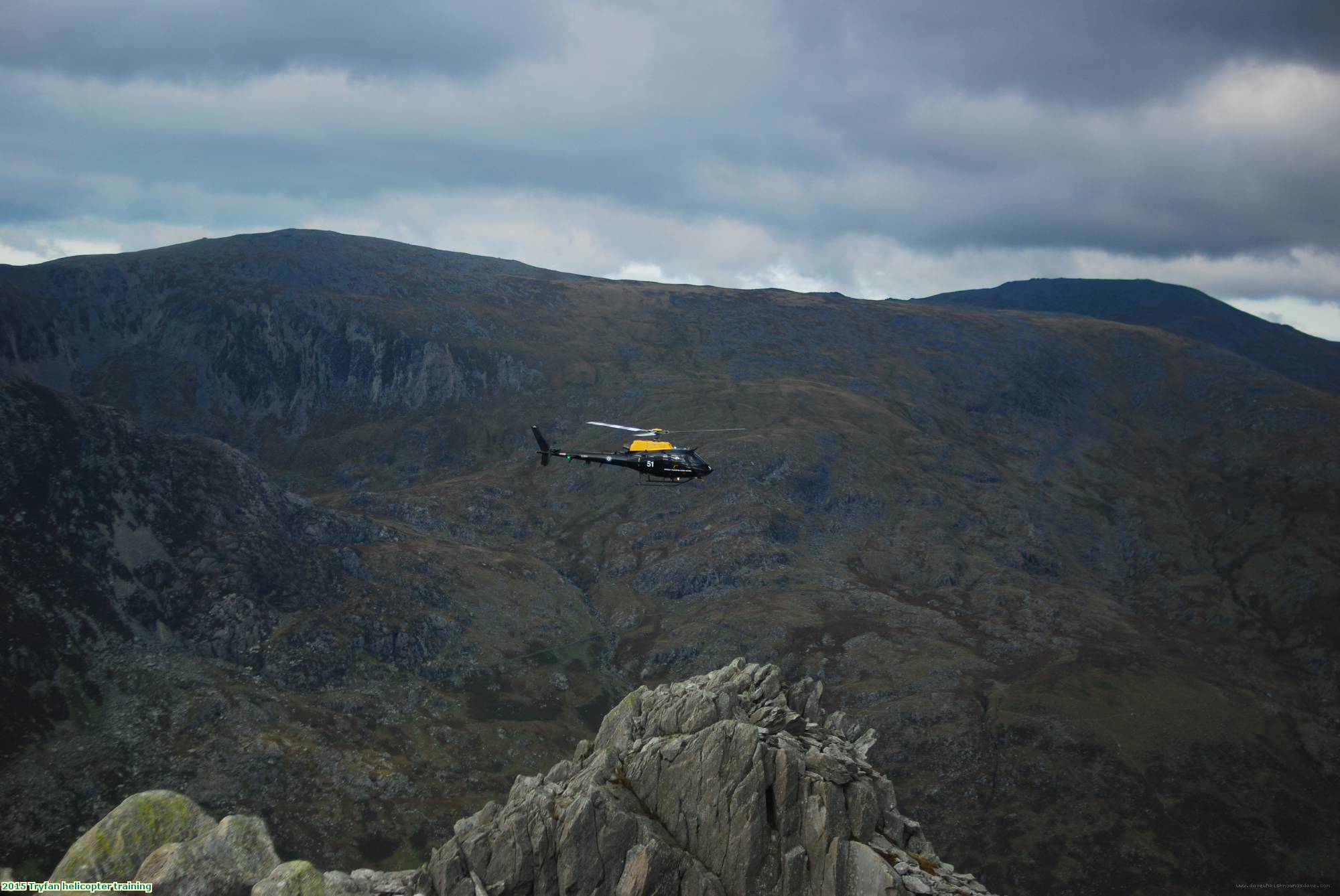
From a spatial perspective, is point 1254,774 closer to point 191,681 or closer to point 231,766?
point 231,766

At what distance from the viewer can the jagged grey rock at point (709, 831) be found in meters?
47.5

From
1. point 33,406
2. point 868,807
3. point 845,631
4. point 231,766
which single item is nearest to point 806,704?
point 868,807

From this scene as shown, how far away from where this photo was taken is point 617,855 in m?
49.7

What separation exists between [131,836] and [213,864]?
2.61 metres

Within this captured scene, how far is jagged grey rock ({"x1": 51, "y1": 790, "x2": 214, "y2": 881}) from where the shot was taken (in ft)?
69.8

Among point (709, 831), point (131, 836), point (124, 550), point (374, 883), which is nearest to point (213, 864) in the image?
point (131, 836)

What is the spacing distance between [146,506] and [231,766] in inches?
2568

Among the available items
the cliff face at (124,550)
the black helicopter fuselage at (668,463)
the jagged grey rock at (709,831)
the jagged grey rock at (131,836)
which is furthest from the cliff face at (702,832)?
the cliff face at (124,550)

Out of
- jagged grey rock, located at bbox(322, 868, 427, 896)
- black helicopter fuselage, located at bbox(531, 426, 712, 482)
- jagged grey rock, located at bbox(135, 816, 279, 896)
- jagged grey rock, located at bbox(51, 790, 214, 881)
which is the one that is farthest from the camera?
black helicopter fuselage, located at bbox(531, 426, 712, 482)

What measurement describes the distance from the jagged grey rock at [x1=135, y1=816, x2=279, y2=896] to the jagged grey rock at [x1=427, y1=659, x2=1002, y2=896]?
2655 centimetres

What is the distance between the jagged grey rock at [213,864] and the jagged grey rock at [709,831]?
26.6m

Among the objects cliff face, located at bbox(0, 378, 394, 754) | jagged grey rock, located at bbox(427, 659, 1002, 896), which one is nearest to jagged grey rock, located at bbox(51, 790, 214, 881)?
jagged grey rock, located at bbox(427, 659, 1002, 896)

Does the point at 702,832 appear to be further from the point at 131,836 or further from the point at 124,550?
the point at 124,550

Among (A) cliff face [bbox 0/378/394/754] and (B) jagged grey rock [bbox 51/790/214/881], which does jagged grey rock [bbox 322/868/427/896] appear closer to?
(B) jagged grey rock [bbox 51/790/214/881]
